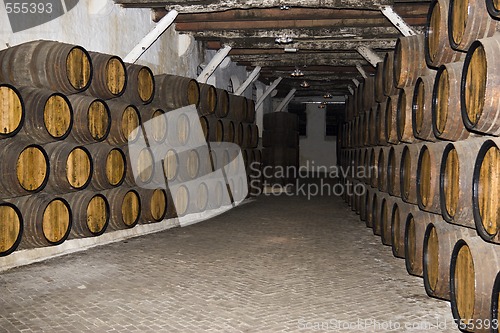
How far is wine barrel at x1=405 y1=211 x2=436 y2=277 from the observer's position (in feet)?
16.7

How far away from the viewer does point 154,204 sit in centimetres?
825

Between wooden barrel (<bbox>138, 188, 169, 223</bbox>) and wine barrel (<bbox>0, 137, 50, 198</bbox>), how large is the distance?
7.65ft

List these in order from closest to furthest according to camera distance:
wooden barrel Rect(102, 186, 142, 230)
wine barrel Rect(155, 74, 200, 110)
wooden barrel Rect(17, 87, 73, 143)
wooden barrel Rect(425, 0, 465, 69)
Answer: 1. wooden barrel Rect(425, 0, 465, 69)
2. wooden barrel Rect(17, 87, 73, 143)
3. wooden barrel Rect(102, 186, 142, 230)
4. wine barrel Rect(155, 74, 200, 110)

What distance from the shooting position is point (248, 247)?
7.16 m

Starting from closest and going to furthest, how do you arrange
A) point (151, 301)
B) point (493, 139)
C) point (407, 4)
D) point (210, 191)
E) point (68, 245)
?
1. point (493, 139)
2. point (151, 301)
3. point (68, 245)
4. point (407, 4)
5. point (210, 191)

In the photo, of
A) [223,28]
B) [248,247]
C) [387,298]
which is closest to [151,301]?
[387,298]

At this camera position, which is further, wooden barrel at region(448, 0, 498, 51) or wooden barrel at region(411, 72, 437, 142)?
wooden barrel at region(411, 72, 437, 142)

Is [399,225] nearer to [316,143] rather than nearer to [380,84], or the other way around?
[380,84]

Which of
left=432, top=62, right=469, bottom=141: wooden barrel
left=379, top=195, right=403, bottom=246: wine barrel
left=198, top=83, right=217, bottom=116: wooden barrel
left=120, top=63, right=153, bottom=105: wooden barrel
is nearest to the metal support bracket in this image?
left=120, top=63, right=153, bottom=105: wooden barrel

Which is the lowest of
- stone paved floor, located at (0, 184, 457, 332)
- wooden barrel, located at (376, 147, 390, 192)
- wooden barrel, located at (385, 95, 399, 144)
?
stone paved floor, located at (0, 184, 457, 332)

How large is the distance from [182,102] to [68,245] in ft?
10.8

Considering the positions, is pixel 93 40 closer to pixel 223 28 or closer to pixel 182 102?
pixel 182 102

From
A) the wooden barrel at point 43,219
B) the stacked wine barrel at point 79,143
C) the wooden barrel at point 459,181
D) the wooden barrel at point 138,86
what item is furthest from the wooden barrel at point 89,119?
the wooden barrel at point 459,181

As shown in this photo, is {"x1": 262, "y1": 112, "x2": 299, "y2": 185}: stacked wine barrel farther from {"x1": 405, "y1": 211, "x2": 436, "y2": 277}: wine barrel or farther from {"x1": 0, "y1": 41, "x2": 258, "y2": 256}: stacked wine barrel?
{"x1": 405, "y1": 211, "x2": 436, "y2": 277}: wine barrel
